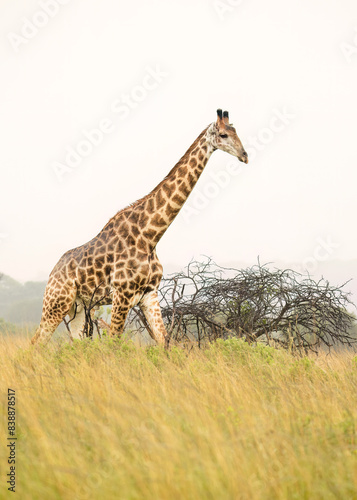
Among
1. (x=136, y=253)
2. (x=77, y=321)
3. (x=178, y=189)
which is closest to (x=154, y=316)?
(x=136, y=253)

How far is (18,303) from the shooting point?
41.2 meters

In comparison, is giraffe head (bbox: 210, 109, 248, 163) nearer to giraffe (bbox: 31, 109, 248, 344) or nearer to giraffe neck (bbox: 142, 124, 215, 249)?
giraffe (bbox: 31, 109, 248, 344)

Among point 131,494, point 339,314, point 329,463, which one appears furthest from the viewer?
point 339,314

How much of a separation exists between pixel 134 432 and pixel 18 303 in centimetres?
3923

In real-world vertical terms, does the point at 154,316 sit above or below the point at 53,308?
above

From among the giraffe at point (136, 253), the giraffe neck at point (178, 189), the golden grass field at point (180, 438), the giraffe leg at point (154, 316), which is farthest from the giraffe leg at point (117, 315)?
the golden grass field at point (180, 438)

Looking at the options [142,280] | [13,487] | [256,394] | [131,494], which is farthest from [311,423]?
[142,280]

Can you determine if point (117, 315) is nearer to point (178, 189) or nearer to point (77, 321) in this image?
point (77, 321)

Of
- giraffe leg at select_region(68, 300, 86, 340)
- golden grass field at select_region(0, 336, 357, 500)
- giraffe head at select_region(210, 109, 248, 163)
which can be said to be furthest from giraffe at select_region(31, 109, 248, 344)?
golden grass field at select_region(0, 336, 357, 500)

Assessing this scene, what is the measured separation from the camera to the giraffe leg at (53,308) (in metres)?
8.22

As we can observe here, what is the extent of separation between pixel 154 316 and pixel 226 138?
261 cm

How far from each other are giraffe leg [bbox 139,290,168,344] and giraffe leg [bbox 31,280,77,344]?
46.9 inches

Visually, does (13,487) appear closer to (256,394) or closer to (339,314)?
(256,394)

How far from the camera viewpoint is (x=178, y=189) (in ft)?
25.4
